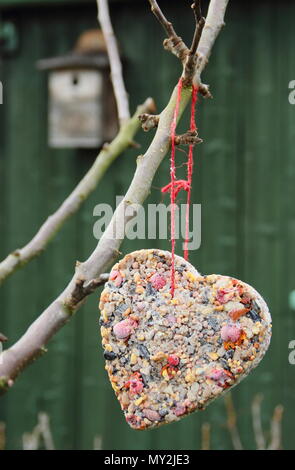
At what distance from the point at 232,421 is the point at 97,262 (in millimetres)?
1799

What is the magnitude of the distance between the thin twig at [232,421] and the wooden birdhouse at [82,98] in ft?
3.40

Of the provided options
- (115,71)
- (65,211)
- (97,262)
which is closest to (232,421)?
(65,211)

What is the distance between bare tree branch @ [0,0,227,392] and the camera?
3.42ft

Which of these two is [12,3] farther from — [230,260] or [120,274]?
[120,274]

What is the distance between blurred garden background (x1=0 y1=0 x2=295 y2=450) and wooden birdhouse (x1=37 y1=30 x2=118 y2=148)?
0.47 ft

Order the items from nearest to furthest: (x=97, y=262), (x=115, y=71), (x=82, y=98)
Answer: (x=97, y=262) → (x=115, y=71) → (x=82, y=98)

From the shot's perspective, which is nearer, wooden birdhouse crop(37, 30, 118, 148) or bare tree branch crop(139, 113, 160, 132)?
bare tree branch crop(139, 113, 160, 132)

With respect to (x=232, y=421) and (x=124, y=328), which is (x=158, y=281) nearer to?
(x=124, y=328)

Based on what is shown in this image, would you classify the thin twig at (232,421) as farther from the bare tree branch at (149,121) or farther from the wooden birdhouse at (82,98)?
the bare tree branch at (149,121)

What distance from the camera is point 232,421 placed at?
2.70 metres

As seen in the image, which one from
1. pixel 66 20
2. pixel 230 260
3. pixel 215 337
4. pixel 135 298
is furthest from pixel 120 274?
pixel 66 20

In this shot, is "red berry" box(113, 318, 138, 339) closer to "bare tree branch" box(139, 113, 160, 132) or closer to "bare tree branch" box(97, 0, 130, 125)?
"bare tree branch" box(139, 113, 160, 132)

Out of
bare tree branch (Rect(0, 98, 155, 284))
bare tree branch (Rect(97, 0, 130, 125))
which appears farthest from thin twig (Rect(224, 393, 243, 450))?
bare tree branch (Rect(97, 0, 130, 125))

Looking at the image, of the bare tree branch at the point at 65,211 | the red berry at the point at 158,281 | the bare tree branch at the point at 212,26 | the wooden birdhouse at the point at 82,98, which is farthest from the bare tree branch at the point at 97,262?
the wooden birdhouse at the point at 82,98
